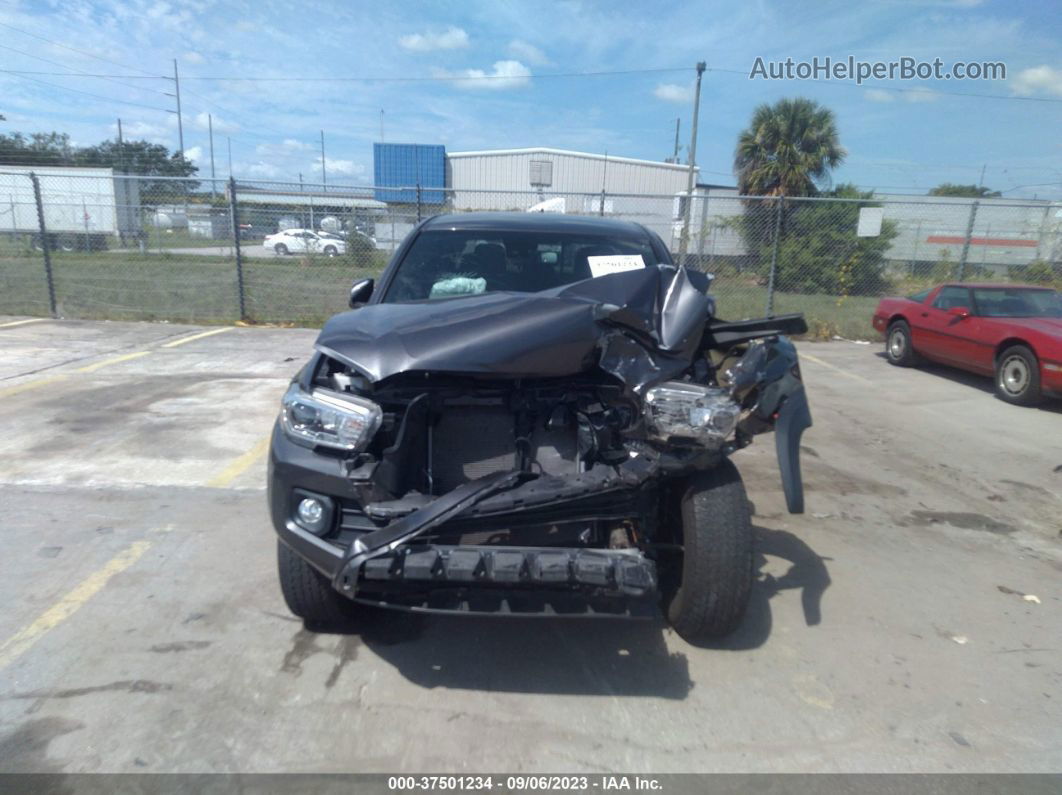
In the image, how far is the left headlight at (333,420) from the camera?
112 inches

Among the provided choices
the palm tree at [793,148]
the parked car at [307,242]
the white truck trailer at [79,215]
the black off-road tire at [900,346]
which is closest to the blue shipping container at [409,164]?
the white truck trailer at [79,215]

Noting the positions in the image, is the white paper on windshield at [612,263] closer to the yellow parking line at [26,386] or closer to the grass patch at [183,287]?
the yellow parking line at [26,386]

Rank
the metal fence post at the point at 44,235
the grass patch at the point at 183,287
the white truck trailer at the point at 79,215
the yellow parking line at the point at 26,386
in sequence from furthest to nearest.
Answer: the white truck trailer at the point at 79,215 < the grass patch at the point at 183,287 < the metal fence post at the point at 44,235 < the yellow parking line at the point at 26,386

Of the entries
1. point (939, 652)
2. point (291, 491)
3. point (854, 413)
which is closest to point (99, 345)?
point (291, 491)

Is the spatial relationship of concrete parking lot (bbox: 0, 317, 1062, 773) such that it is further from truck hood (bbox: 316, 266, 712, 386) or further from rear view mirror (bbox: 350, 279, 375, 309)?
rear view mirror (bbox: 350, 279, 375, 309)

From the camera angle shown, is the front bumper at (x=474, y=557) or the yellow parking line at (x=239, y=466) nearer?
the front bumper at (x=474, y=557)

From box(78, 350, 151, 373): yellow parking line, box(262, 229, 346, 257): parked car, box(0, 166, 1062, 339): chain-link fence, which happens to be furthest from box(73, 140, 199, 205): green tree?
box(78, 350, 151, 373): yellow parking line

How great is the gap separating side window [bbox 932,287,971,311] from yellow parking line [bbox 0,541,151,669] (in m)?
9.68

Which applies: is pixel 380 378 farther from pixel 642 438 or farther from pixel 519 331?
pixel 642 438

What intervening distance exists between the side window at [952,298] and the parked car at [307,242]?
10.0 metres

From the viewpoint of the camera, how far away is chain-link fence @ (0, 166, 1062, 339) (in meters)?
12.8

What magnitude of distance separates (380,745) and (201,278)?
57.5 feet

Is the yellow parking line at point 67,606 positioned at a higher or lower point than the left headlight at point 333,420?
lower

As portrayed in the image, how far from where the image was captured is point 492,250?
4.64 metres
